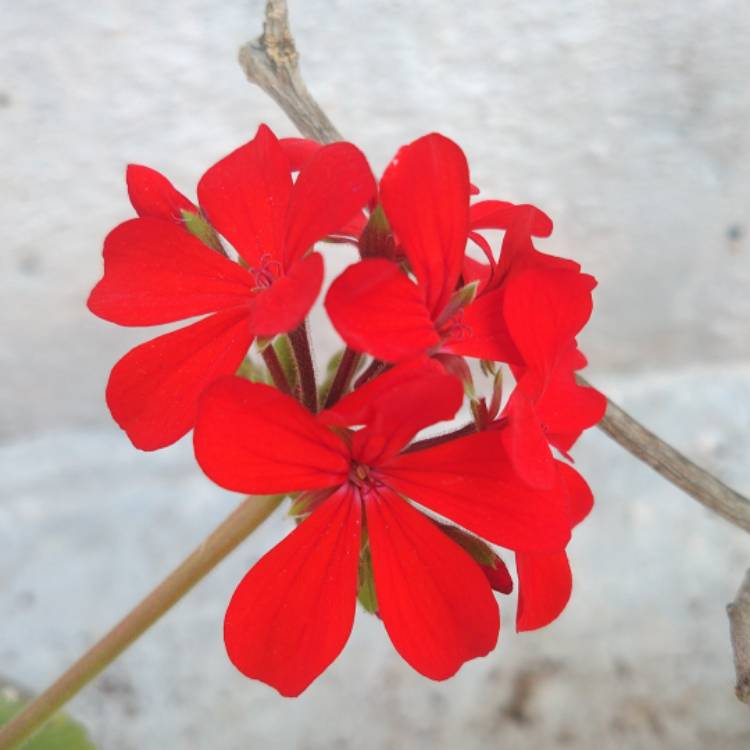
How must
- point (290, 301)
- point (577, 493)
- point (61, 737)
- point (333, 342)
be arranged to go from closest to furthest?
1. point (290, 301)
2. point (577, 493)
3. point (61, 737)
4. point (333, 342)

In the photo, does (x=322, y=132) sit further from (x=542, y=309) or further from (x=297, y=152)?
(x=542, y=309)

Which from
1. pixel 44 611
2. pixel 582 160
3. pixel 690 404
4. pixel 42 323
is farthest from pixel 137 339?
pixel 690 404

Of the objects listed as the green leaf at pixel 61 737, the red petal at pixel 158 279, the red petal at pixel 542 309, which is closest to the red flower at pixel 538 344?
the red petal at pixel 542 309

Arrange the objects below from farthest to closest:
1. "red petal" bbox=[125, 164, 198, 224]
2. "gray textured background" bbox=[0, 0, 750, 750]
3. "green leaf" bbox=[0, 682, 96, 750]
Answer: "gray textured background" bbox=[0, 0, 750, 750], "green leaf" bbox=[0, 682, 96, 750], "red petal" bbox=[125, 164, 198, 224]

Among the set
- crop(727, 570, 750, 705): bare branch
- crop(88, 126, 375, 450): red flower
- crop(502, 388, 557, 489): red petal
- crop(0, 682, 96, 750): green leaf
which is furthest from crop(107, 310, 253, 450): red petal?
crop(0, 682, 96, 750): green leaf

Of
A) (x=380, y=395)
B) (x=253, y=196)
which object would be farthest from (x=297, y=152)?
(x=380, y=395)

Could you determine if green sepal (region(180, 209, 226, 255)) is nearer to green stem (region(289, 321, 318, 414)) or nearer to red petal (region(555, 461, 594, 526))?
green stem (region(289, 321, 318, 414))
